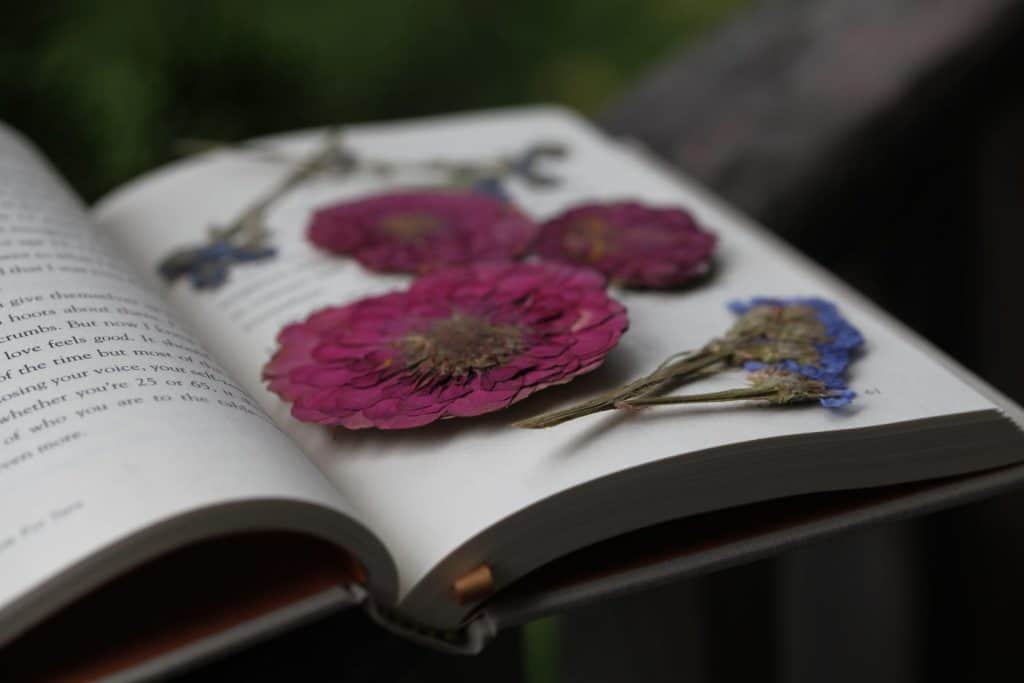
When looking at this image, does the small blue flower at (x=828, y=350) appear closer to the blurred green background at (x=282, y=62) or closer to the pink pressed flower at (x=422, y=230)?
the pink pressed flower at (x=422, y=230)

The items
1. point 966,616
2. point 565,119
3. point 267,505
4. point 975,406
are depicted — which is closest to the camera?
point 267,505

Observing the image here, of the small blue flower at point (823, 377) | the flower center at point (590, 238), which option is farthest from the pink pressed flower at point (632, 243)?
the small blue flower at point (823, 377)

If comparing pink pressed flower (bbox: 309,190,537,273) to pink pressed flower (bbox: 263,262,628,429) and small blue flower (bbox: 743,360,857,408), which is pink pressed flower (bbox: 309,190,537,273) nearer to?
pink pressed flower (bbox: 263,262,628,429)

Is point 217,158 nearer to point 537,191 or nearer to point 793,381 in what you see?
point 537,191

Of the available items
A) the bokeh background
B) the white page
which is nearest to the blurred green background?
the bokeh background

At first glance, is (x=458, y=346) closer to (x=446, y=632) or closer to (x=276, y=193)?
(x=446, y=632)

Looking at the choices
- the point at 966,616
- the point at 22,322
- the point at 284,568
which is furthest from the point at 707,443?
the point at 966,616
